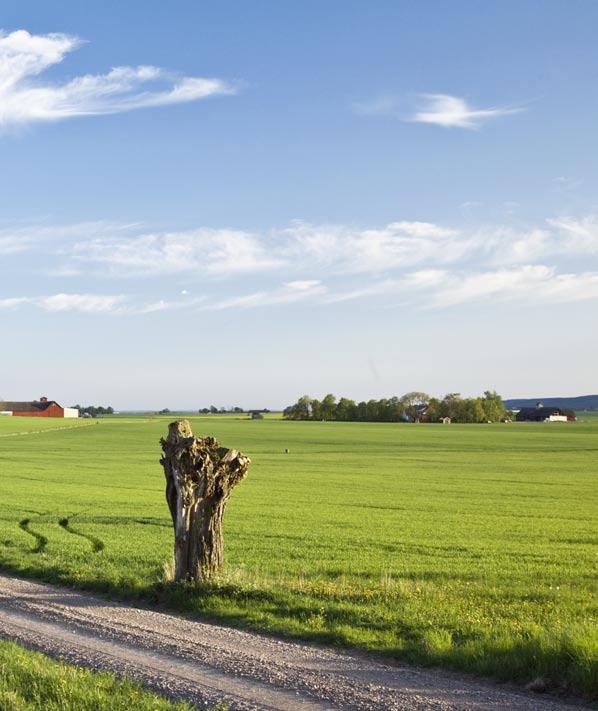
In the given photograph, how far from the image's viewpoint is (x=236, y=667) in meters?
9.39

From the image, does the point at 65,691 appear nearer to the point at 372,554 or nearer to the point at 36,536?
the point at 372,554

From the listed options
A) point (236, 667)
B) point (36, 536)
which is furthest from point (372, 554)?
point (236, 667)

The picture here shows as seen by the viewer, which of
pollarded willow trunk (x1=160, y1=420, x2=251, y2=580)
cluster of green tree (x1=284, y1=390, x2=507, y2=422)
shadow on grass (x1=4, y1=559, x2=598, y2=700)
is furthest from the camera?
cluster of green tree (x1=284, y1=390, x2=507, y2=422)

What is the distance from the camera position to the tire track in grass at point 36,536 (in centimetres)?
1973

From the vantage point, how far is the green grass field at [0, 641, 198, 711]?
26.1 ft

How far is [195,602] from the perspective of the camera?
42.5ft

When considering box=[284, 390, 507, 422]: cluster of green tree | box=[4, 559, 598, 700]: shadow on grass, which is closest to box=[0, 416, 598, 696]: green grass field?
box=[4, 559, 598, 700]: shadow on grass

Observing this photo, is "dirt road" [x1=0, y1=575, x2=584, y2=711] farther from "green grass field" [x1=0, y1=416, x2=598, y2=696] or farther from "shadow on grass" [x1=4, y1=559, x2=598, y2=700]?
"green grass field" [x1=0, y1=416, x2=598, y2=696]

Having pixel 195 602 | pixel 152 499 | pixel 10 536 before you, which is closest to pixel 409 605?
pixel 195 602

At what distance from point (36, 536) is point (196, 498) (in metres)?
9.92

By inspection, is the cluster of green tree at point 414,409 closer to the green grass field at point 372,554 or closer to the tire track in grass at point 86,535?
the green grass field at point 372,554

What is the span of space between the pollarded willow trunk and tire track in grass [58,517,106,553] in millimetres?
6363

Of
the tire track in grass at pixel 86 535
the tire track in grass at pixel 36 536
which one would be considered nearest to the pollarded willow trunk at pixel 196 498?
the tire track in grass at pixel 86 535

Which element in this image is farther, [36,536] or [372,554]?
[36,536]
